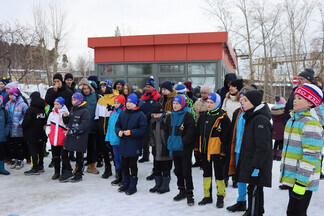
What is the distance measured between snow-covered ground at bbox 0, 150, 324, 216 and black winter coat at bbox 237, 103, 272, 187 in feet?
2.92

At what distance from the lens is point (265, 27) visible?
87.2 feet

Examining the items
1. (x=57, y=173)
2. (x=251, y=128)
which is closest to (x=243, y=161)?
(x=251, y=128)

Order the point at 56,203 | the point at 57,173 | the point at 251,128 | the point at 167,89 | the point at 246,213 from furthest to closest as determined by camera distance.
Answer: the point at 57,173 < the point at 167,89 < the point at 56,203 < the point at 246,213 < the point at 251,128

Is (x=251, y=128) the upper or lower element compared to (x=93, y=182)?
upper

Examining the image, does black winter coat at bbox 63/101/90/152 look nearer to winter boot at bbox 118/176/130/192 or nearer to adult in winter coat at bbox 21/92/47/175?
adult in winter coat at bbox 21/92/47/175

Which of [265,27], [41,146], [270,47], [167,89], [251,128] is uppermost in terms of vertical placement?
[265,27]

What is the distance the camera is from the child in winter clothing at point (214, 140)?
413cm

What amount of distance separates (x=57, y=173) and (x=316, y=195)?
198 inches

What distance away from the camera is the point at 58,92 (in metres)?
6.51

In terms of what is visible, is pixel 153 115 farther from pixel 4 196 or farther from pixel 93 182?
pixel 4 196

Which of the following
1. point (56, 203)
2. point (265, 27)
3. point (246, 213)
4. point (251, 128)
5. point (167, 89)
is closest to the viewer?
point (251, 128)

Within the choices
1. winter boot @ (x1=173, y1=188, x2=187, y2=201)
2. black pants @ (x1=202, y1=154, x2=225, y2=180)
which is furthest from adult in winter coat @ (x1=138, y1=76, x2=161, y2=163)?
black pants @ (x1=202, y1=154, x2=225, y2=180)

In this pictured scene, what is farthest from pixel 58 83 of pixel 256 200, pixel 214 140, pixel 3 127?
pixel 256 200

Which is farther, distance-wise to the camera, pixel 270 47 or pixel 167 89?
pixel 270 47
